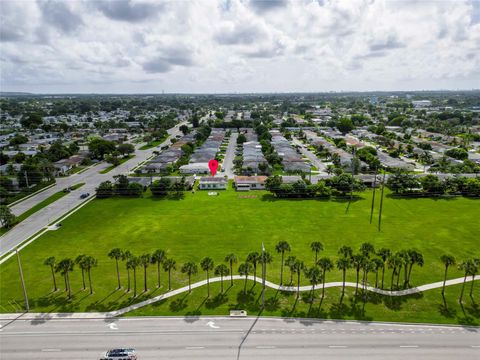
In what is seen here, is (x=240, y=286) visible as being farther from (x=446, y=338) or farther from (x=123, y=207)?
(x=123, y=207)

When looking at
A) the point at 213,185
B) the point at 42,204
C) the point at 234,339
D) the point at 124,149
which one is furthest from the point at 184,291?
the point at 124,149

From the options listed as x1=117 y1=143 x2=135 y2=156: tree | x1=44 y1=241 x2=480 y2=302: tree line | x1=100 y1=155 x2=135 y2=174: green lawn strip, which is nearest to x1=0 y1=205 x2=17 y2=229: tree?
x1=44 y1=241 x2=480 y2=302: tree line

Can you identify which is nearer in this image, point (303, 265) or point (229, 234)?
point (303, 265)

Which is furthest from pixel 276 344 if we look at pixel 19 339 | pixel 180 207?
pixel 180 207

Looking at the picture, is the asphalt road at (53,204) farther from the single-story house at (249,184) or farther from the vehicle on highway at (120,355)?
the single-story house at (249,184)

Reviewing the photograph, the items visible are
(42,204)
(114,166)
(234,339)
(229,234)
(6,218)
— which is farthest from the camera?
(114,166)

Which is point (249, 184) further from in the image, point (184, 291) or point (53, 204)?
point (53, 204)

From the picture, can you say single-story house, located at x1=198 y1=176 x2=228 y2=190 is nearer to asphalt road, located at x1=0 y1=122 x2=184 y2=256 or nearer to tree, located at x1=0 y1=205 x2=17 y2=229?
asphalt road, located at x1=0 y1=122 x2=184 y2=256
